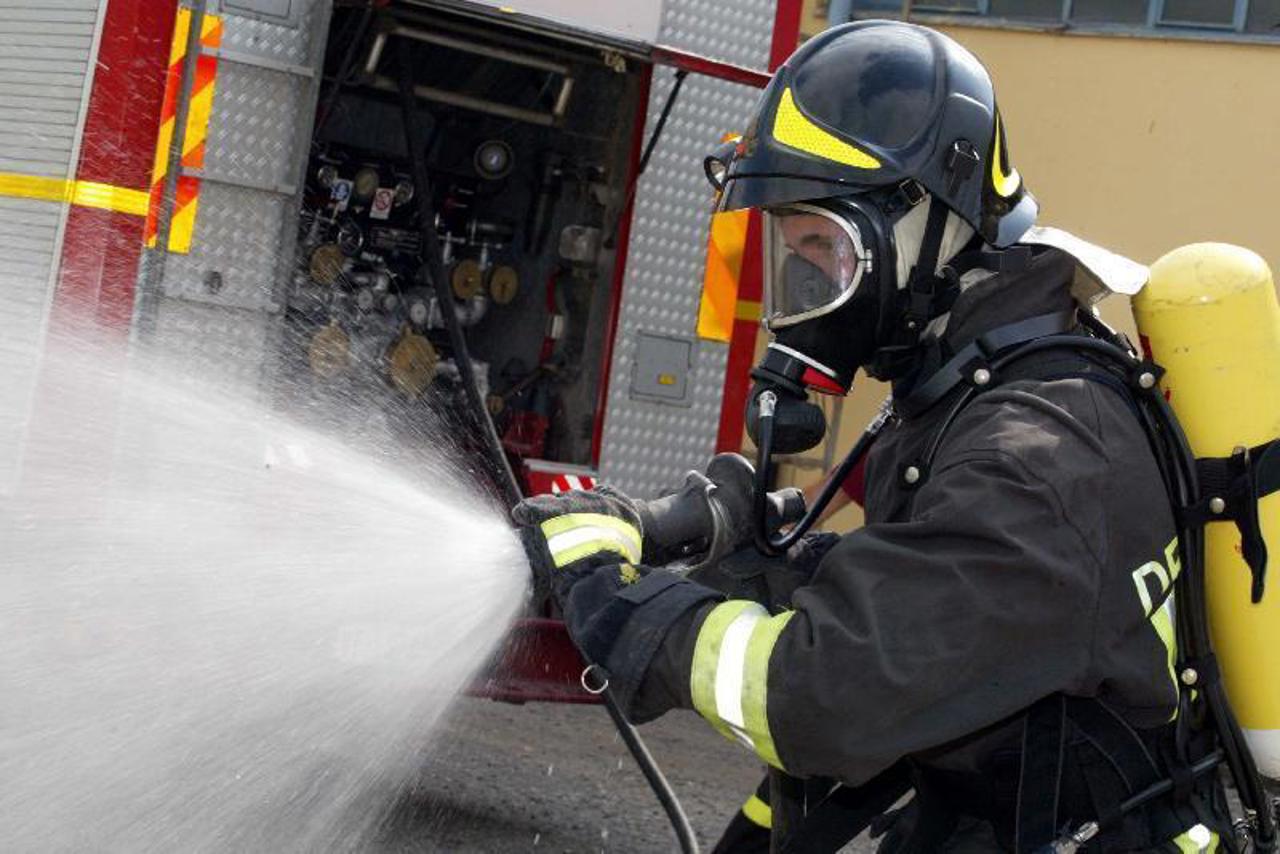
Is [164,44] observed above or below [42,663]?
above

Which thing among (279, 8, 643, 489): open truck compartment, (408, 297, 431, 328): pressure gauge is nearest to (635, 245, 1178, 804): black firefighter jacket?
(279, 8, 643, 489): open truck compartment

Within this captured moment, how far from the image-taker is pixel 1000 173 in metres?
2.88

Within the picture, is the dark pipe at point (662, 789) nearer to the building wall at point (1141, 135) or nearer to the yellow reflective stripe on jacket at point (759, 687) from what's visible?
the yellow reflective stripe on jacket at point (759, 687)

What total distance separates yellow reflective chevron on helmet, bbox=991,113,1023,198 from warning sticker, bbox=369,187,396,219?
399 cm

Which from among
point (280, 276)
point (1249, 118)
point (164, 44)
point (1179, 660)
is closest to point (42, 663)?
point (280, 276)

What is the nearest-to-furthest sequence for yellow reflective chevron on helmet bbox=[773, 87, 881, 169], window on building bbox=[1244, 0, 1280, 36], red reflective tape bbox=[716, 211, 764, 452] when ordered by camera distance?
yellow reflective chevron on helmet bbox=[773, 87, 881, 169], red reflective tape bbox=[716, 211, 764, 452], window on building bbox=[1244, 0, 1280, 36]

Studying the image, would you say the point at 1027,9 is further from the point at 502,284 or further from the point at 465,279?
the point at 465,279

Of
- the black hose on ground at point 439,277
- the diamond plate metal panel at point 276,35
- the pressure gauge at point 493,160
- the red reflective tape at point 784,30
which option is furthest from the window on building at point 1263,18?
the diamond plate metal panel at point 276,35

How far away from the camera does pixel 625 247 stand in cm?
616

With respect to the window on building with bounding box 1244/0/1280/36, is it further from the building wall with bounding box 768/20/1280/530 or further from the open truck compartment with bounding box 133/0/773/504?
Answer: the open truck compartment with bounding box 133/0/773/504

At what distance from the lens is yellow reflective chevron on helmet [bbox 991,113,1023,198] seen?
9.34 feet

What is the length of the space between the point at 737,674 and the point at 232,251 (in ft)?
10.8

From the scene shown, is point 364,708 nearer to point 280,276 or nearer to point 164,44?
point 280,276

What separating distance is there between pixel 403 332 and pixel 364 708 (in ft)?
8.83
